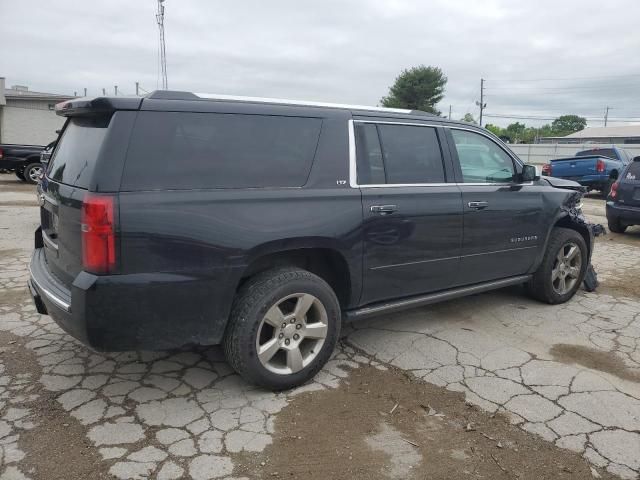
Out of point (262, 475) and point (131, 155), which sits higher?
point (131, 155)

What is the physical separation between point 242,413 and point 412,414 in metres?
1.02

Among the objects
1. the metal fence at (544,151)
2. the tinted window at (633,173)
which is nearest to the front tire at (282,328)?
the tinted window at (633,173)

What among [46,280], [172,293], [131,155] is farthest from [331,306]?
[46,280]

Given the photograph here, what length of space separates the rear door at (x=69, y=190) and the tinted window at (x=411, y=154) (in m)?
1.92

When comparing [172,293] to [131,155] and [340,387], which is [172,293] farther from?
[340,387]

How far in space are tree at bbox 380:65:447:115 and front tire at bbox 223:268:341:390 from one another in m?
50.7

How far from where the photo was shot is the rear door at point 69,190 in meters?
2.82

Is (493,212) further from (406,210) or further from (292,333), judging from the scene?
(292,333)

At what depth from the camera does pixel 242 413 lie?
10.1 feet

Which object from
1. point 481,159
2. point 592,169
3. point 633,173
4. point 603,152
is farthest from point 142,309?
point 603,152

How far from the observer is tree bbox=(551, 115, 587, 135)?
10175cm

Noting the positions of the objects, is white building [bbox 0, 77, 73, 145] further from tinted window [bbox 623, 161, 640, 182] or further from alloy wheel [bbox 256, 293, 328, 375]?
alloy wheel [bbox 256, 293, 328, 375]

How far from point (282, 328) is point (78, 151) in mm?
1632

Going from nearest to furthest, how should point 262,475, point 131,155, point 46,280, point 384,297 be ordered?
point 262,475, point 131,155, point 46,280, point 384,297
